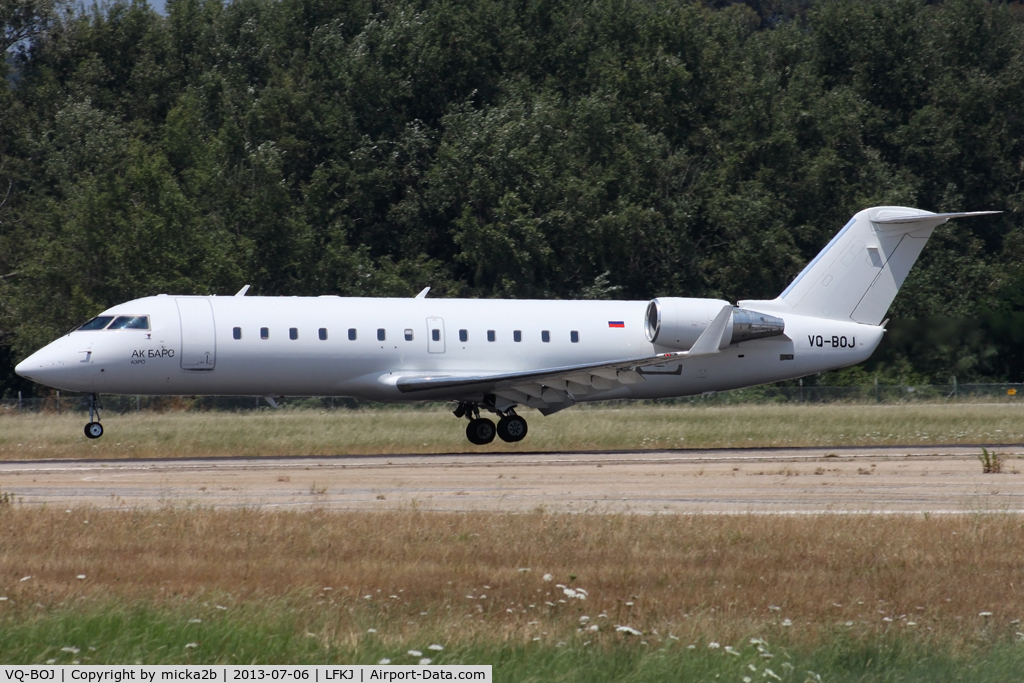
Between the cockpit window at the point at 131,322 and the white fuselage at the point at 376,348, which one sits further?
the cockpit window at the point at 131,322

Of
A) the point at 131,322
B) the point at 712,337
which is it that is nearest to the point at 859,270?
the point at 712,337

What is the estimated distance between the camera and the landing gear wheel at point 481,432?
25.1 m

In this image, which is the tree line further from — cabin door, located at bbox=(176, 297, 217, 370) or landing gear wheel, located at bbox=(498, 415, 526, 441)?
landing gear wheel, located at bbox=(498, 415, 526, 441)

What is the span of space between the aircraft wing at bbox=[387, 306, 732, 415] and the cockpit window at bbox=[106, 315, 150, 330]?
4.72 m

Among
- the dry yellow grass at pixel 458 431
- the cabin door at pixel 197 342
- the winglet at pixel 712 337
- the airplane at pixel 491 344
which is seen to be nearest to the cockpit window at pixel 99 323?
the airplane at pixel 491 344

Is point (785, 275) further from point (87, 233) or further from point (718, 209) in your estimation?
point (87, 233)

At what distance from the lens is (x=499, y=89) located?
181ft

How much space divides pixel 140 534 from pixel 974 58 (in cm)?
5470

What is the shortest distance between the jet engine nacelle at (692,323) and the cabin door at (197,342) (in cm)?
867

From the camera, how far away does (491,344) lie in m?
25.0

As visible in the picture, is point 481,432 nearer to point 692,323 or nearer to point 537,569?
point 692,323

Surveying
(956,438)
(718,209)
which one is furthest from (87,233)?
(956,438)

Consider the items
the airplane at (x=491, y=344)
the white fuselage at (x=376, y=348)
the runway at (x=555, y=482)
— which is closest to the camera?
the runway at (x=555, y=482)

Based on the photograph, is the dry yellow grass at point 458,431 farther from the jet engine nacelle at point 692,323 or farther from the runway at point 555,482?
Result: the runway at point 555,482
